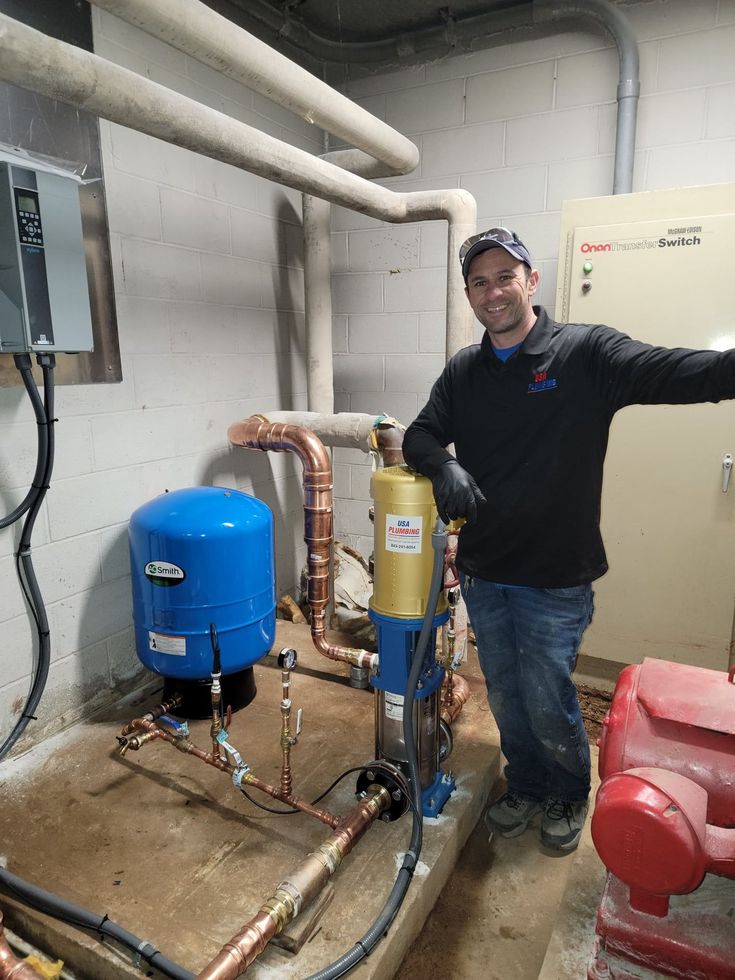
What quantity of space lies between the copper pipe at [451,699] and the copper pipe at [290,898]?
0.54m

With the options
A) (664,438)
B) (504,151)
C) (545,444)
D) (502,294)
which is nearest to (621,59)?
(504,151)

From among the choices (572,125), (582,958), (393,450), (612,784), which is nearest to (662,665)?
(612,784)

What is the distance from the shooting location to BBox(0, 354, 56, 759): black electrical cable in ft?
5.69

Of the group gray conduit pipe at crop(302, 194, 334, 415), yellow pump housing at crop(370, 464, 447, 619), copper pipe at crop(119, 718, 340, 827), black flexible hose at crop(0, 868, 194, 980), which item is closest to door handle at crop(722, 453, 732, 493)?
yellow pump housing at crop(370, 464, 447, 619)

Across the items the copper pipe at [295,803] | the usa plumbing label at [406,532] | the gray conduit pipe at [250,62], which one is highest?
the gray conduit pipe at [250,62]

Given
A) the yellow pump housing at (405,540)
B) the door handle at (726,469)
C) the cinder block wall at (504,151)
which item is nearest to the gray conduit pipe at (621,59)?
the cinder block wall at (504,151)

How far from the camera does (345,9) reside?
8.57ft

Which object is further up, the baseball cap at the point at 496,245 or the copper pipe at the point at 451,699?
the baseball cap at the point at 496,245

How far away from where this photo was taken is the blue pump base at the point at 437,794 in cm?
164

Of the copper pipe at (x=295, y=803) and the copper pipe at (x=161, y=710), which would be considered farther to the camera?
the copper pipe at (x=161, y=710)

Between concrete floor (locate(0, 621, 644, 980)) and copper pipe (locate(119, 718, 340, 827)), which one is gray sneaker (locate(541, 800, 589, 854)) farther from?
copper pipe (locate(119, 718, 340, 827))

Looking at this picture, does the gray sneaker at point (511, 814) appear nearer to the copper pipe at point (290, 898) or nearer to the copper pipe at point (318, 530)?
the copper pipe at point (290, 898)

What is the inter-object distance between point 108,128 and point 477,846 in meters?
2.48

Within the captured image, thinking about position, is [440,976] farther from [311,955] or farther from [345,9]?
[345,9]
